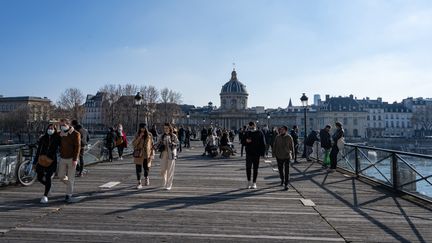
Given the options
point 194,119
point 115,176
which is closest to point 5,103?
point 194,119

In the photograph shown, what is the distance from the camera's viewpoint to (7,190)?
11922mm

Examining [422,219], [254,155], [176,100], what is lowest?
[422,219]

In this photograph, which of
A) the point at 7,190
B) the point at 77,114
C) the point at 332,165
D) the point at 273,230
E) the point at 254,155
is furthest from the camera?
the point at 77,114

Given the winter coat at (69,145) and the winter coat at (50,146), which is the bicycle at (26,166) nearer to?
the winter coat at (50,146)

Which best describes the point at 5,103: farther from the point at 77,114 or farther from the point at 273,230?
the point at 273,230

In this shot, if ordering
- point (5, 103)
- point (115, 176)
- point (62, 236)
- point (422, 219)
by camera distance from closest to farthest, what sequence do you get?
point (62, 236) → point (422, 219) → point (115, 176) → point (5, 103)

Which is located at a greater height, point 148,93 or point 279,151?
point 148,93

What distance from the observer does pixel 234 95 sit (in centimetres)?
15838

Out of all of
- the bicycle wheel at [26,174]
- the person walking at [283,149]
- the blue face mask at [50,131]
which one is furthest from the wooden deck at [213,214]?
the blue face mask at [50,131]

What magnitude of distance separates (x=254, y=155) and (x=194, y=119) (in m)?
162

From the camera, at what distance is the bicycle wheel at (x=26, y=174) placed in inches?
505

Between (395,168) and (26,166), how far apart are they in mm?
11570

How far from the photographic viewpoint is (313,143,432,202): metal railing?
439 inches

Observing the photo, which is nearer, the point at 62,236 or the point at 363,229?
the point at 62,236
